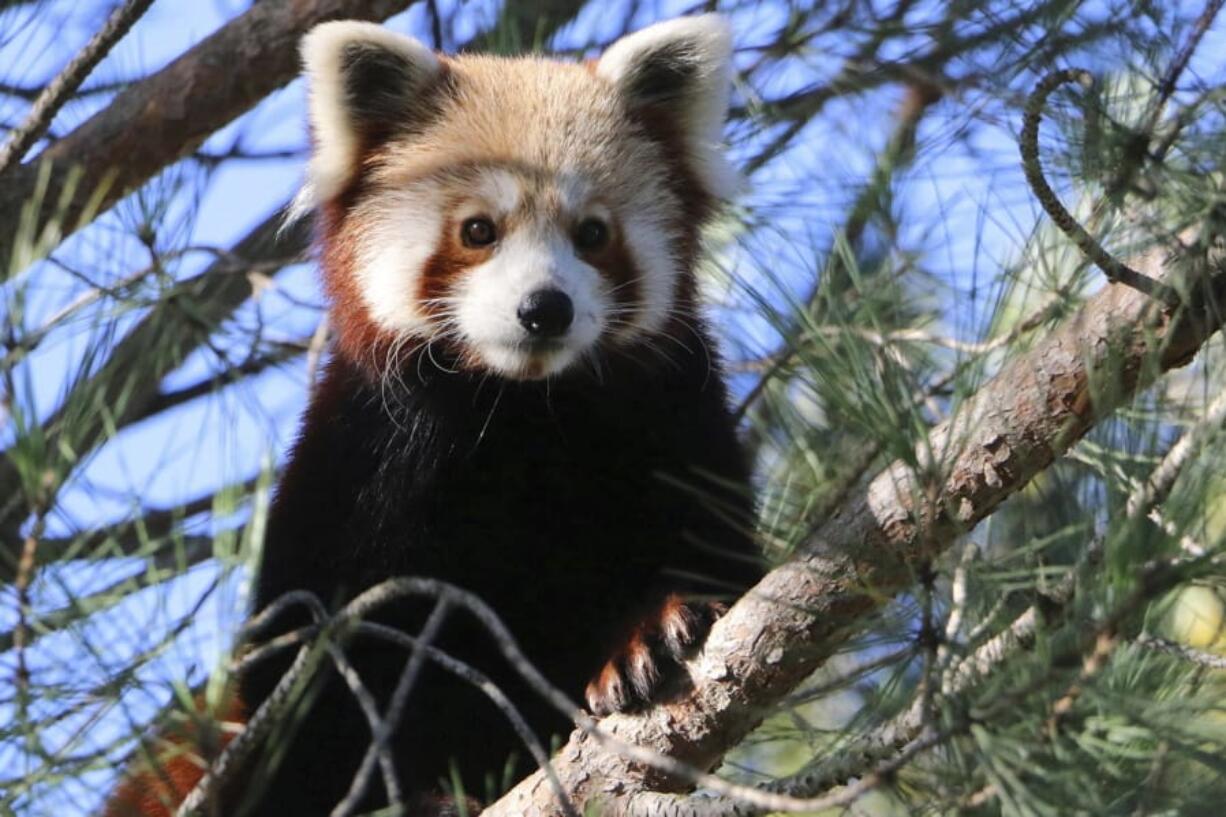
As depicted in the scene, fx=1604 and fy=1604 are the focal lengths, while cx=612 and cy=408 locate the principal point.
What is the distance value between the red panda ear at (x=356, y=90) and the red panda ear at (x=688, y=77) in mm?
491

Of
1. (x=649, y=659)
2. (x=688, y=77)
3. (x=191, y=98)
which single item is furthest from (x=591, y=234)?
(x=191, y=98)

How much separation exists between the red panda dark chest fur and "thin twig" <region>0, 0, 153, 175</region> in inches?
40.4

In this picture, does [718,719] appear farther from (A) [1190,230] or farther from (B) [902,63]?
(B) [902,63]

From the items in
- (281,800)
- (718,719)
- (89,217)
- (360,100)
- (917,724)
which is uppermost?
(360,100)

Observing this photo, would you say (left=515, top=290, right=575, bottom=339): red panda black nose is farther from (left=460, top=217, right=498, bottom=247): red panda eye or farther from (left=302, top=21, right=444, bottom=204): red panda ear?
(left=302, top=21, right=444, bottom=204): red panda ear

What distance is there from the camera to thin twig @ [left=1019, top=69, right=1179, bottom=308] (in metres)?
2.30

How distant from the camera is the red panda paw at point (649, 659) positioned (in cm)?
298

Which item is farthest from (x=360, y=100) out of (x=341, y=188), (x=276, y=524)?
(x=276, y=524)

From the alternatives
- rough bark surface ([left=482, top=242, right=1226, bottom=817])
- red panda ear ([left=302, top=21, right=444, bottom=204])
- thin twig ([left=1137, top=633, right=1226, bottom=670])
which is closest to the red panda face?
red panda ear ([left=302, top=21, right=444, bottom=204])

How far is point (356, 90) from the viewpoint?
158 inches

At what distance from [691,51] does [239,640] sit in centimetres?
237

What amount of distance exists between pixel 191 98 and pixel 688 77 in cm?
148

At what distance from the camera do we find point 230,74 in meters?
4.65

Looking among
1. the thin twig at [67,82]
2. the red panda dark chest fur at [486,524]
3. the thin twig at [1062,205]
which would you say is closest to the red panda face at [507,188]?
the red panda dark chest fur at [486,524]
